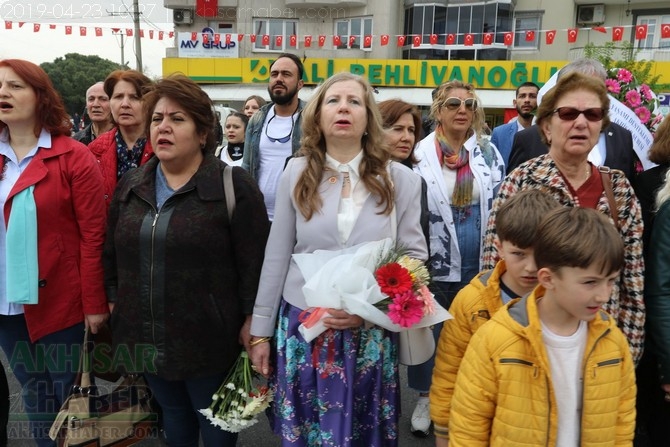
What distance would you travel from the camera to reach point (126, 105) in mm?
3207

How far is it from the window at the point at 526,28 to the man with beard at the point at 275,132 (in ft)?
67.8

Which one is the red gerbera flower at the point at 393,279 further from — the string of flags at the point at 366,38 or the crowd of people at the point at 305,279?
the string of flags at the point at 366,38

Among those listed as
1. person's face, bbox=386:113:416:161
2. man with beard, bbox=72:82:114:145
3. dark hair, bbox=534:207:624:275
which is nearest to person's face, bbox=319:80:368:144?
dark hair, bbox=534:207:624:275

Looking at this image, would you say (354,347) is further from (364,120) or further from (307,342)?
(364,120)

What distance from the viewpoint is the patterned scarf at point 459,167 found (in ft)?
10.1

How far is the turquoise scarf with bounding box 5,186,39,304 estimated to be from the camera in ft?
8.05

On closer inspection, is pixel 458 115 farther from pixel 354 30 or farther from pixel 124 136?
pixel 354 30

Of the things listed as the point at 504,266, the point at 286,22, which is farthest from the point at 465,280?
the point at 286,22

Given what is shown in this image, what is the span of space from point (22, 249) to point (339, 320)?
160 cm

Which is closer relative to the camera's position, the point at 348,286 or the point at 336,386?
the point at 348,286

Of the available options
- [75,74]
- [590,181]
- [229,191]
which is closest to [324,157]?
[229,191]

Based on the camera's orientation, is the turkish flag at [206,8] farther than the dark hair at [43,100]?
Yes

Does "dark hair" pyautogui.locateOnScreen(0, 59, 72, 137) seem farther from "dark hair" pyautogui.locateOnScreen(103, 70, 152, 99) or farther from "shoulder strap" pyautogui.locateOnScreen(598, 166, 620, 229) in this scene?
"shoulder strap" pyautogui.locateOnScreen(598, 166, 620, 229)

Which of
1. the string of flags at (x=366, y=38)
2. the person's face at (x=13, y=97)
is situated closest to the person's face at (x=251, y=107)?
the person's face at (x=13, y=97)
